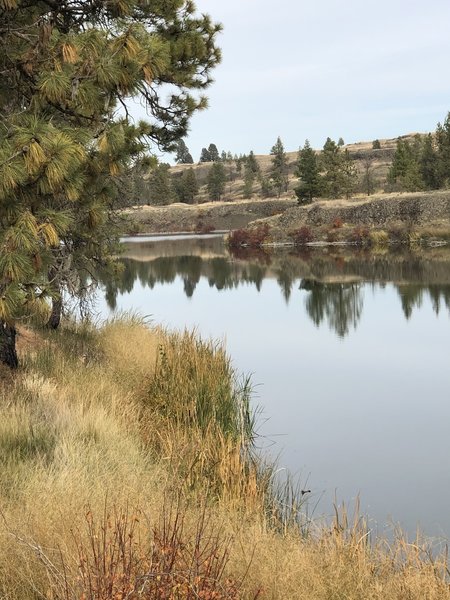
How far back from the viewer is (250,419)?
11.8m

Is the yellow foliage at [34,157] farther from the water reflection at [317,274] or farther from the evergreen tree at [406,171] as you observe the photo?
the evergreen tree at [406,171]

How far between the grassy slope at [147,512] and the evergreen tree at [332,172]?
2279 inches

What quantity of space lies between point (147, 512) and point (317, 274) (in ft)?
107

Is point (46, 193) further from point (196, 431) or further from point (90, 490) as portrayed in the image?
point (196, 431)

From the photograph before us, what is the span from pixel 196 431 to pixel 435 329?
46.6 feet

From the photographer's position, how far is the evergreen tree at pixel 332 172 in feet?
214

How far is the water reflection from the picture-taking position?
86.7 ft

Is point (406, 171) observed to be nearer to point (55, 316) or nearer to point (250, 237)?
point (250, 237)

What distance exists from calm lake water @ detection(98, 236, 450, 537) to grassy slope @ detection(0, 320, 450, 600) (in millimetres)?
1519

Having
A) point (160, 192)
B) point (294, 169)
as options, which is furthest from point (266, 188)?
point (294, 169)

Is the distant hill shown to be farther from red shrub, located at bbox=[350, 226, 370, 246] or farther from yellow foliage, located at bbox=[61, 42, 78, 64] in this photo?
yellow foliage, located at bbox=[61, 42, 78, 64]

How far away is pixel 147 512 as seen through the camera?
189 inches

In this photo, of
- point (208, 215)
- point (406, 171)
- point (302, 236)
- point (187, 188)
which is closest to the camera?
point (302, 236)

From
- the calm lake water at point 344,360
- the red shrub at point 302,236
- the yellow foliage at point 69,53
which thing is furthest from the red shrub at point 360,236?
the yellow foliage at point 69,53
